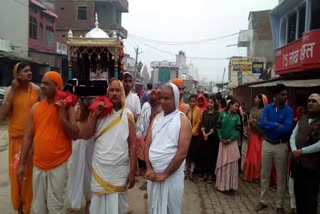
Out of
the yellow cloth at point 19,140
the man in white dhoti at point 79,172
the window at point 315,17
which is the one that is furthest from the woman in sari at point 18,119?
the window at point 315,17

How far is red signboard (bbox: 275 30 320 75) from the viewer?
30.0 feet

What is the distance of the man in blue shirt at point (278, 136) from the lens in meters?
4.67

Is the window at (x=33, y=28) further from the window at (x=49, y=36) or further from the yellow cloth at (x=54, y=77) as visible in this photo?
the yellow cloth at (x=54, y=77)

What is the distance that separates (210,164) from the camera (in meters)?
6.61

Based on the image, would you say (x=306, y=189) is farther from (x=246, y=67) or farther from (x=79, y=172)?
(x=246, y=67)

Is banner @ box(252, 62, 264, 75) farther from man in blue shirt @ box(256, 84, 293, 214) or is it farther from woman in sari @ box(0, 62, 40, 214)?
woman in sari @ box(0, 62, 40, 214)

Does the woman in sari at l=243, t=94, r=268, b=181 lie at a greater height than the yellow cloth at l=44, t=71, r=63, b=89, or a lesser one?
lesser

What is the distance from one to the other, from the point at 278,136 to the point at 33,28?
26.2 m

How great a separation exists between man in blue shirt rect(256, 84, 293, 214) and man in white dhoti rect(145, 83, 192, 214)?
203cm

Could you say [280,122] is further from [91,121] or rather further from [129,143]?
[91,121]

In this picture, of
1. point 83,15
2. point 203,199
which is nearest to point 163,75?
point 83,15

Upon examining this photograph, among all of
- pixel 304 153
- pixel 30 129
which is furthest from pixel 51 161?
pixel 304 153

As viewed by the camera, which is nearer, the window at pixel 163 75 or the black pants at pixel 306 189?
the black pants at pixel 306 189

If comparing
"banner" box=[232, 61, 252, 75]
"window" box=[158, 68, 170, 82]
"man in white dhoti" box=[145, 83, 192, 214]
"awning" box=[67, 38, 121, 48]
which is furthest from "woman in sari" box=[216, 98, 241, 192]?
"window" box=[158, 68, 170, 82]
